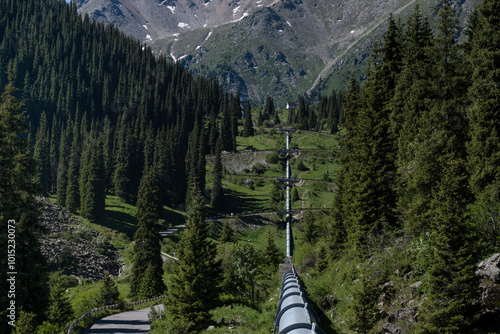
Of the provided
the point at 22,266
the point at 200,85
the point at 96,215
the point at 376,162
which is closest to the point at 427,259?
the point at 376,162

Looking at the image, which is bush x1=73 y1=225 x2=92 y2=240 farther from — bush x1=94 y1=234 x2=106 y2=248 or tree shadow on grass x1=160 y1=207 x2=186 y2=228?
tree shadow on grass x1=160 y1=207 x2=186 y2=228

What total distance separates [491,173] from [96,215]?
80227 millimetres

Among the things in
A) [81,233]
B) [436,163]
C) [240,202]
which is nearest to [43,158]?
[81,233]

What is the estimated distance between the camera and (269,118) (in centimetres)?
18550

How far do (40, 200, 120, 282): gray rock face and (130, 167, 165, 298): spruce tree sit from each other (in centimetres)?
1515

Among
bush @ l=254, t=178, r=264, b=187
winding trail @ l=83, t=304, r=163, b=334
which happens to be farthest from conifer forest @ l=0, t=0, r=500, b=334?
bush @ l=254, t=178, r=264, b=187

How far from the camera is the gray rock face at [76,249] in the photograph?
65562 mm

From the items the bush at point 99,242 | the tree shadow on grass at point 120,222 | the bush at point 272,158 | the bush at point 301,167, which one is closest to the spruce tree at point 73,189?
the tree shadow on grass at point 120,222

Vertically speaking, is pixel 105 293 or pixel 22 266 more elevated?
pixel 22 266

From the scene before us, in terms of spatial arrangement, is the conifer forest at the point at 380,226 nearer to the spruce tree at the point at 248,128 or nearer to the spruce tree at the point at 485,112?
the spruce tree at the point at 485,112

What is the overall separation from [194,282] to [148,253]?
25959 millimetres

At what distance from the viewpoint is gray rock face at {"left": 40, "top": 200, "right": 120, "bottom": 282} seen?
65.6 m

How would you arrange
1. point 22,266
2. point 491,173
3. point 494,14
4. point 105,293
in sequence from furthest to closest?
point 105,293, point 22,266, point 494,14, point 491,173

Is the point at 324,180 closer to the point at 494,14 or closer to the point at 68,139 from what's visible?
the point at 68,139
